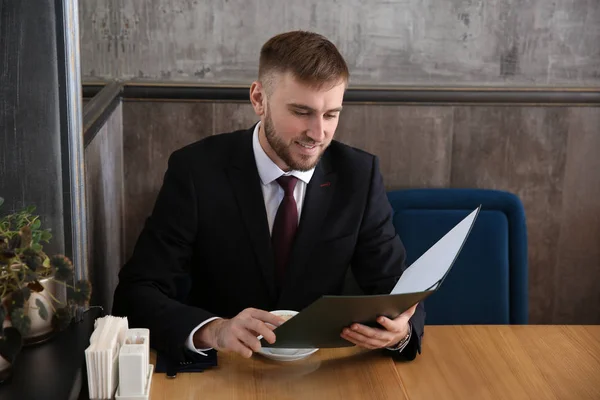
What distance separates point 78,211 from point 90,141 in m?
0.30

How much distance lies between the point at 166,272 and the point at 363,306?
0.59 m

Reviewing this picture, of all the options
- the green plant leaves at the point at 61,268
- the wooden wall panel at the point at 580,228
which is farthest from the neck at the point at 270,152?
the wooden wall panel at the point at 580,228

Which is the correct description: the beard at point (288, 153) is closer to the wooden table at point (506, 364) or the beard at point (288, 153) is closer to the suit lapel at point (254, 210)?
the suit lapel at point (254, 210)

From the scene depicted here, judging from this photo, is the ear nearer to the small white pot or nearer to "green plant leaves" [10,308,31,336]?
the small white pot

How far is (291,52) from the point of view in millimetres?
1783

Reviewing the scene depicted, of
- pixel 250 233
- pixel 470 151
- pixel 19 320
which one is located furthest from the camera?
pixel 470 151

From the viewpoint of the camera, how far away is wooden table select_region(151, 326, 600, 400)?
1.40 meters

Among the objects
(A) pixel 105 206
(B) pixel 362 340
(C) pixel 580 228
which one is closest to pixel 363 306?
(B) pixel 362 340

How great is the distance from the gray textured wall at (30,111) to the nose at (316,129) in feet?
1.93

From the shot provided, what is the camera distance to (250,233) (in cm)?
188

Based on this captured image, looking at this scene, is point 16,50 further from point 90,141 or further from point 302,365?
point 302,365

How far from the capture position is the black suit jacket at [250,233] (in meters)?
1.87

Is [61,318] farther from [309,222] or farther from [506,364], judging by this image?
[506,364]

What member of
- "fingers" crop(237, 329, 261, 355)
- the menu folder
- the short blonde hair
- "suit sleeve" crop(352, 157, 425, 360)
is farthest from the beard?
"fingers" crop(237, 329, 261, 355)
